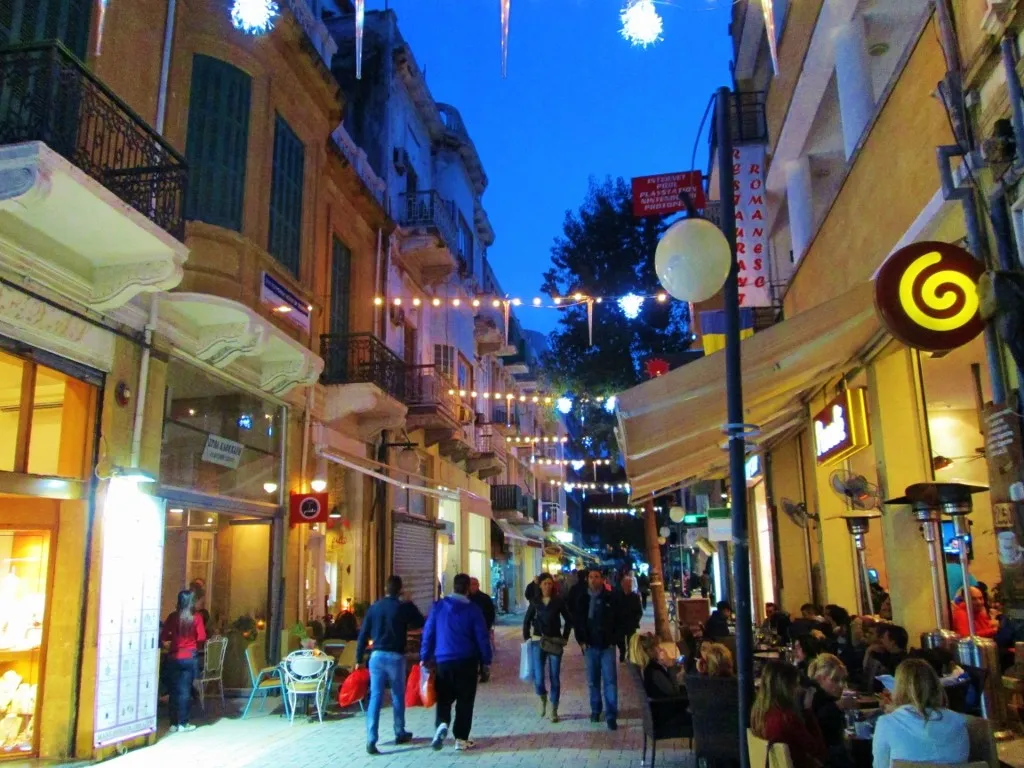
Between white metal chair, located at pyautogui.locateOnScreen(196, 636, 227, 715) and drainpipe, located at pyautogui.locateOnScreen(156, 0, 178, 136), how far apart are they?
23.3 feet

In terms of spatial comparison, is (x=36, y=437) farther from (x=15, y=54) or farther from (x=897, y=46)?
(x=897, y=46)

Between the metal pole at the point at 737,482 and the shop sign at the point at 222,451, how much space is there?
9113 millimetres

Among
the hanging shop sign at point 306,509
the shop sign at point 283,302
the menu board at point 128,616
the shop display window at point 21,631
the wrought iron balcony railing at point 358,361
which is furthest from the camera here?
the wrought iron balcony railing at point 358,361

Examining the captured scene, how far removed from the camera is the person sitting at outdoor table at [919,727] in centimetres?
404

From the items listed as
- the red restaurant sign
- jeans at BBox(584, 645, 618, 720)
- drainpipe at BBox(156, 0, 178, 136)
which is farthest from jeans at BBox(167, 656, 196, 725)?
the red restaurant sign

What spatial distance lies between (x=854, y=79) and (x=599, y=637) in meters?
7.54

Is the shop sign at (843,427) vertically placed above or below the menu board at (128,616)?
above

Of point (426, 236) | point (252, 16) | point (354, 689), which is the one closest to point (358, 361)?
point (426, 236)

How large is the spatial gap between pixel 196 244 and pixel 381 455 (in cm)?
760

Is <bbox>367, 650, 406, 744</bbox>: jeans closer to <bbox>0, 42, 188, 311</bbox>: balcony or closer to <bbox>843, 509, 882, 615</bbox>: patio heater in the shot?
<bbox>0, 42, 188, 311</bbox>: balcony

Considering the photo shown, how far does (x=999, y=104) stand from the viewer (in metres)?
5.76

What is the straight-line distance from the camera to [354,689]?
433 inches

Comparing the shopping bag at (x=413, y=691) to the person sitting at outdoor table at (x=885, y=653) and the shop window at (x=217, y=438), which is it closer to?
the shop window at (x=217, y=438)

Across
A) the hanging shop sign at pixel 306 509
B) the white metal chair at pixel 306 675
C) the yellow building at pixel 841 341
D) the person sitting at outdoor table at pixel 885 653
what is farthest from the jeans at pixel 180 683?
the person sitting at outdoor table at pixel 885 653
